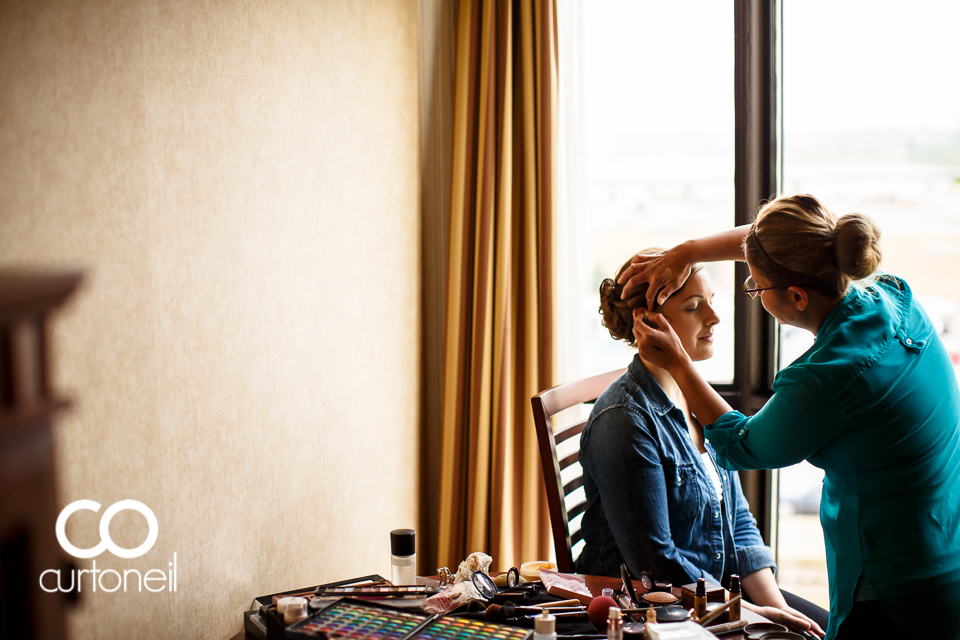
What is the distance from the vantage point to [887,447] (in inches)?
47.1

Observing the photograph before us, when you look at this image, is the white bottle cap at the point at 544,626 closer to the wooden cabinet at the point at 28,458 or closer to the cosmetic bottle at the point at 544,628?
the cosmetic bottle at the point at 544,628

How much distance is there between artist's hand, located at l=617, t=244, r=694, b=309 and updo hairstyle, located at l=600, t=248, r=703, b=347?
29 mm

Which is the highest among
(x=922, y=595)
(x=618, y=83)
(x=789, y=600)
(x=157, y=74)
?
(x=618, y=83)

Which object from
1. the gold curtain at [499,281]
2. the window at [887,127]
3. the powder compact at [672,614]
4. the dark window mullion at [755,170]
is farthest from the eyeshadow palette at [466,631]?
the window at [887,127]

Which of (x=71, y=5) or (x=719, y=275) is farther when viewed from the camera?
(x=719, y=275)

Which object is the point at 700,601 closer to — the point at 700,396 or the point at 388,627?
the point at 700,396

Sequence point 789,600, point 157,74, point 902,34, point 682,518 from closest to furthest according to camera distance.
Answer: point 157,74 < point 682,518 < point 789,600 < point 902,34

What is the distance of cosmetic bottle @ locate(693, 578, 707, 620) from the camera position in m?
1.22

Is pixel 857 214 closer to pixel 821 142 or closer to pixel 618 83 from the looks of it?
pixel 821 142

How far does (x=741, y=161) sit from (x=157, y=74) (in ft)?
6.47

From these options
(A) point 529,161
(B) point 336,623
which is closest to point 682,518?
(B) point 336,623

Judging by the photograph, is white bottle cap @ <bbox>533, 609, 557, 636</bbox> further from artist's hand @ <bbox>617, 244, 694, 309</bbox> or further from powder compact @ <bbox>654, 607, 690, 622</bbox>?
artist's hand @ <bbox>617, 244, 694, 309</bbox>

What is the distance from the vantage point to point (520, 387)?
94.6 inches

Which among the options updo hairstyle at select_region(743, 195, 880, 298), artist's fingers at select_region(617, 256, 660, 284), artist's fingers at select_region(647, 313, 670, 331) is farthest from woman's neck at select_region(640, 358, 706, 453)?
updo hairstyle at select_region(743, 195, 880, 298)
